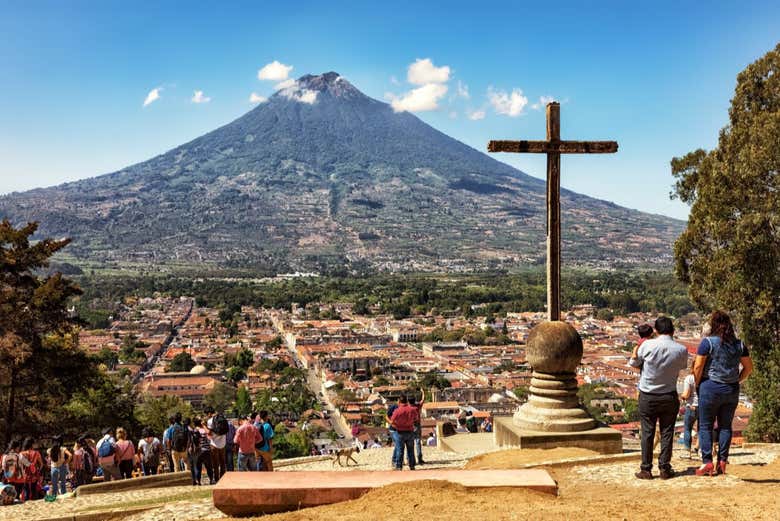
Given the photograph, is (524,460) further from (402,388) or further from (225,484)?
(402,388)

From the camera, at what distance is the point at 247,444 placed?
8.06 metres

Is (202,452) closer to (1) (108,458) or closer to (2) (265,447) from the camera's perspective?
(2) (265,447)

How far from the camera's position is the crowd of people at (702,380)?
5477 millimetres

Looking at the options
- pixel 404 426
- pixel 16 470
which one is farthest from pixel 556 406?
pixel 16 470

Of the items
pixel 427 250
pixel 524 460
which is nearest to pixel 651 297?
pixel 427 250

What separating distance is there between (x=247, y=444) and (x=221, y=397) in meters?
43.3

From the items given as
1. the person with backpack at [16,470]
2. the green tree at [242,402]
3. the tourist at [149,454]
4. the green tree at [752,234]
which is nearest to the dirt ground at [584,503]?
the person with backpack at [16,470]

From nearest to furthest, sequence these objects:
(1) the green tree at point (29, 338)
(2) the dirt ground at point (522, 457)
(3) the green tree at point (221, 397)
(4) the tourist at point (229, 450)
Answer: (2) the dirt ground at point (522, 457) → (4) the tourist at point (229, 450) → (1) the green tree at point (29, 338) → (3) the green tree at point (221, 397)

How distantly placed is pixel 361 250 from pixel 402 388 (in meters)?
140

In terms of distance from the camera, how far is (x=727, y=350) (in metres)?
5.45

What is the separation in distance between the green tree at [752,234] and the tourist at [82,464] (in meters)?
9.38

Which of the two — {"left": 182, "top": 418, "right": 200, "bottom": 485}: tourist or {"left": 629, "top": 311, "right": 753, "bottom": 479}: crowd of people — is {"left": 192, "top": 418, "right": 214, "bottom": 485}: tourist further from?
{"left": 629, "top": 311, "right": 753, "bottom": 479}: crowd of people

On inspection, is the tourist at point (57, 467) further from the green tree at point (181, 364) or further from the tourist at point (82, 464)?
the green tree at point (181, 364)

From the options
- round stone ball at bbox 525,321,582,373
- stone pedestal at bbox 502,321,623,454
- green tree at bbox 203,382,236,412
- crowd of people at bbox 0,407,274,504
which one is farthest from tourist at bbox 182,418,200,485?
green tree at bbox 203,382,236,412
